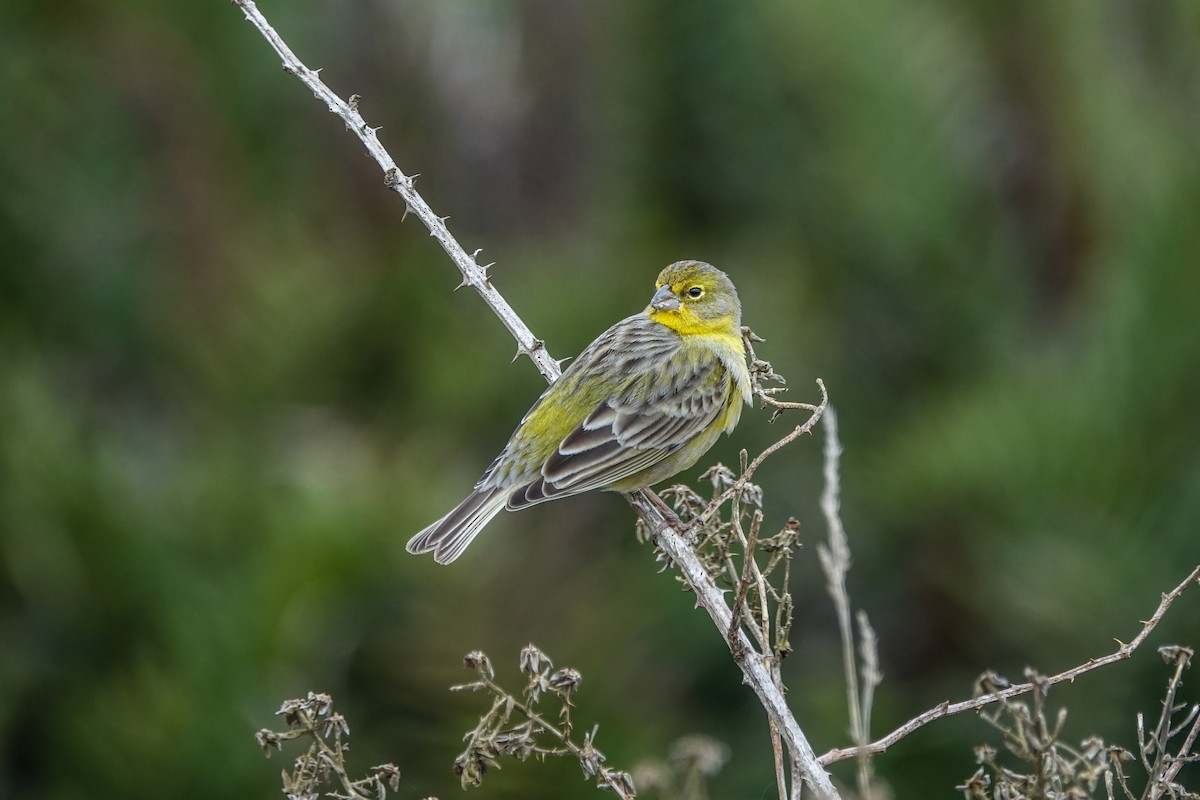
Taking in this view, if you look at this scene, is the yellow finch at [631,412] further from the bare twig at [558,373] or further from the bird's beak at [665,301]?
the bare twig at [558,373]

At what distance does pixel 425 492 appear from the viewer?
5.69m

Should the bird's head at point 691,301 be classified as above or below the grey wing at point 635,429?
above

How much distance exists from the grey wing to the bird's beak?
17cm

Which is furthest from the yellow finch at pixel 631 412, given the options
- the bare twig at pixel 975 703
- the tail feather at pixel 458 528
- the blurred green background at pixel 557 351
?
the bare twig at pixel 975 703

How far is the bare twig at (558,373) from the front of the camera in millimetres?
2648

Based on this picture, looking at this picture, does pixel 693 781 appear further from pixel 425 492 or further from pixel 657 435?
pixel 425 492

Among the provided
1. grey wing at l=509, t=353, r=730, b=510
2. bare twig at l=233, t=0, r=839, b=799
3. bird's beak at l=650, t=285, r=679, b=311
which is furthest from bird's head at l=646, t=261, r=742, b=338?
bare twig at l=233, t=0, r=839, b=799

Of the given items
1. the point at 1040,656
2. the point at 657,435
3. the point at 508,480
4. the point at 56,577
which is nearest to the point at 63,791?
the point at 56,577

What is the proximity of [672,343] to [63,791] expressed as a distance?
2846 millimetres

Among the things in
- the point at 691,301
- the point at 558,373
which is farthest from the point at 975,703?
the point at 691,301

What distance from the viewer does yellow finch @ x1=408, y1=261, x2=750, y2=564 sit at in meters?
4.30

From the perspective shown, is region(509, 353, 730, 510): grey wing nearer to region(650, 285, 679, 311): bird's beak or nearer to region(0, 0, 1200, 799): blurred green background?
region(650, 285, 679, 311): bird's beak

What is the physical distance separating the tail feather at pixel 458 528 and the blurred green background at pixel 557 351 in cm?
89

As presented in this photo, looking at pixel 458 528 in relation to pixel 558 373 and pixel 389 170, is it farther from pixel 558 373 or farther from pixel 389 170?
pixel 389 170
